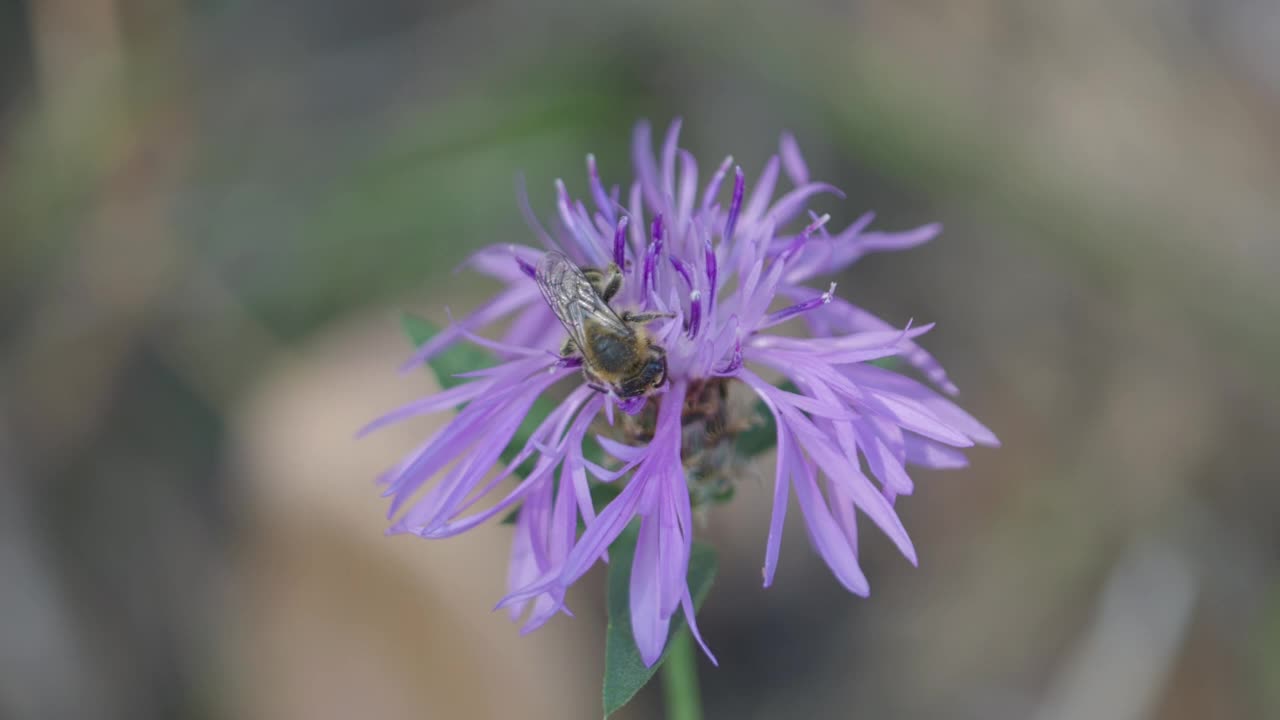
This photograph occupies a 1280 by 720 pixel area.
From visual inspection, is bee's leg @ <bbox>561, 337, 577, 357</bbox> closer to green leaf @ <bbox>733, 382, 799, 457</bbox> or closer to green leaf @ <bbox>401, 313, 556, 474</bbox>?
green leaf @ <bbox>401, 313, 556, 474</bbox>

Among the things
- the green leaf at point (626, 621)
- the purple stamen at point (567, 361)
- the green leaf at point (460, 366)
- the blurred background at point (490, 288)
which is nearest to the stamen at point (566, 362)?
the purple stamen at point (567, 361)

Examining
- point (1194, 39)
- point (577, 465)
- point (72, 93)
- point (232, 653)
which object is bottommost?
point (232, 653)

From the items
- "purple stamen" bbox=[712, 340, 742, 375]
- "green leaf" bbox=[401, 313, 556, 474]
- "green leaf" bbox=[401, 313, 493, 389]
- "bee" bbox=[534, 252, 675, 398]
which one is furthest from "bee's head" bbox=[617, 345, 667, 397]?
"green leaf" bbox=[401, 313, 493, 389]

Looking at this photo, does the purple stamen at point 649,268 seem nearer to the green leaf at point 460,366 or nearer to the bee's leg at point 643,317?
the bee's leg at point 643,317

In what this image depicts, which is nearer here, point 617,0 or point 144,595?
point 144,595

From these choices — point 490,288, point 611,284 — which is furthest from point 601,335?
point 490,288

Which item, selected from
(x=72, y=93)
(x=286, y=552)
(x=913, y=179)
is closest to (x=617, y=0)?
(x=913, y=179)

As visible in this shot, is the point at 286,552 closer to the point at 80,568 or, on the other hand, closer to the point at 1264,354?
the point at 80,568

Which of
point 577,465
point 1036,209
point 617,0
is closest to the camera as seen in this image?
point 577,465
